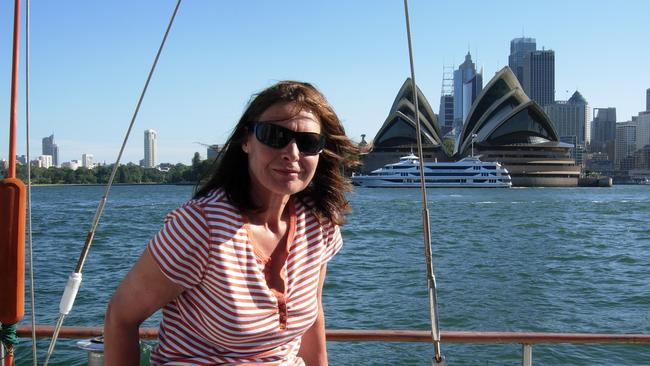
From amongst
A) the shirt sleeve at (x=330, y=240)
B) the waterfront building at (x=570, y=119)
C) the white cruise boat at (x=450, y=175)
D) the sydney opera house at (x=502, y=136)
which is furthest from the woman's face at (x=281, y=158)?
the waterfront building at (x=570, y=119)

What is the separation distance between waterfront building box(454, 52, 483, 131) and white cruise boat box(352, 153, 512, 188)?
8189cm

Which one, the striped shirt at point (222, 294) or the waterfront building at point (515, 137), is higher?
the waterfront building at point (515, 137)

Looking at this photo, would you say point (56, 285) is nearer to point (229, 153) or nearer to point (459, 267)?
point (459, 267)

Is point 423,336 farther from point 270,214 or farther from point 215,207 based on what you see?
point 215,207

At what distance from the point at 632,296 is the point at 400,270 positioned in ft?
12.3

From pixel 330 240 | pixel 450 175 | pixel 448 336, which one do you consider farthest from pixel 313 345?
pixel 450 175

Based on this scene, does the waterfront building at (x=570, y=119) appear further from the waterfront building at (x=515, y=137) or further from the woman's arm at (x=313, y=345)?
the woman's arm at (x=313, y=345)

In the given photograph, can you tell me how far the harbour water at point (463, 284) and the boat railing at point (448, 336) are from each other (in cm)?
415

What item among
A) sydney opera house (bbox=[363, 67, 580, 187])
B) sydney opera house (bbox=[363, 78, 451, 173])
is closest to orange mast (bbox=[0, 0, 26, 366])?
sydney opera house (bbox=[363, 67, 580, 187])

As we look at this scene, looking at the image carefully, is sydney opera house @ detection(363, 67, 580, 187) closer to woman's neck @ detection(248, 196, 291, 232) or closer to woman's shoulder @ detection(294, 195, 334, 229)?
woman's shoulder @ detection(294, 195, 334, 229)

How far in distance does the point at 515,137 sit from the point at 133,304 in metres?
61.8

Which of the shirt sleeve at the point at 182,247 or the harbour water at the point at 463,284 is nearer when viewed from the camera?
the shirt sleeve at the point at 182,247

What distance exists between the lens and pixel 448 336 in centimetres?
176

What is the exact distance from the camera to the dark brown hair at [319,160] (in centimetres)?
116
